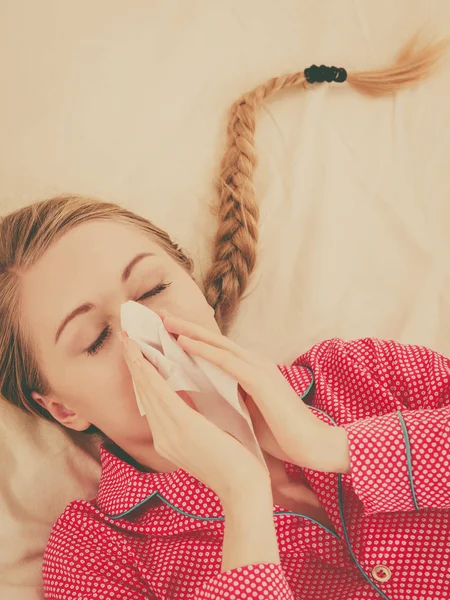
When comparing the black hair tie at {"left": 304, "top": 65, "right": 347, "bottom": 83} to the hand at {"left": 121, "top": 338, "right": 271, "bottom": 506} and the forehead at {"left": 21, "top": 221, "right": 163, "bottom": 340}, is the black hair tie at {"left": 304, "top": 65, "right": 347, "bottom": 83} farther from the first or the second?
the hand at {"left": 121, "top": 338, "right": 271, "bottom": 506}

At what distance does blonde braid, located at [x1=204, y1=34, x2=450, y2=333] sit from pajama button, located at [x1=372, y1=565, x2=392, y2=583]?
60 cm

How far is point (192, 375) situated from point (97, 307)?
184 mm

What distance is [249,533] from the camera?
29.9 inches

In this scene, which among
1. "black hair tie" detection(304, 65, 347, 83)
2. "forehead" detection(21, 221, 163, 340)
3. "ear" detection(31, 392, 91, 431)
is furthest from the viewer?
"black hair tie" detection(304, 65, 347, 83)

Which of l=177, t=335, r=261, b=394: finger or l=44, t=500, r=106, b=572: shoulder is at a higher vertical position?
l=177, t=335, r=261, b=394: finger

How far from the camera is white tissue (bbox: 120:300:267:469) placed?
2.86ft

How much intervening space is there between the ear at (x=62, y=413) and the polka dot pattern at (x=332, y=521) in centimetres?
8

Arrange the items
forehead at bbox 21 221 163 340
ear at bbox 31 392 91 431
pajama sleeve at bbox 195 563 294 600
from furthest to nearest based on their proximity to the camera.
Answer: ear at bbox 31 392 91 431 < forehead at bbox 21 221 163 340 < pajama sleeve at bbox 195 563 294 600

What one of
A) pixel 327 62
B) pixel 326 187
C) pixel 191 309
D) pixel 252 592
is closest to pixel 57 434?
pixel 191 309

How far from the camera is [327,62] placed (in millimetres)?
1581

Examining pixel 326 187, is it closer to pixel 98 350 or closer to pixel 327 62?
pixel 327 62

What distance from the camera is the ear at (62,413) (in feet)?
3.47

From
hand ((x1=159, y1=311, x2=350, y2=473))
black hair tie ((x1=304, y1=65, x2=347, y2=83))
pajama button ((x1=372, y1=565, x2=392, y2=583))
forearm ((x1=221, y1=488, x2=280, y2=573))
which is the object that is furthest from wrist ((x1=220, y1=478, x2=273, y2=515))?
black hair tie ((x1=304, y1=65, x2=347, y2=83))

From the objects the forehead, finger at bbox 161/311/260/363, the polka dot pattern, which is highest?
the forehead
